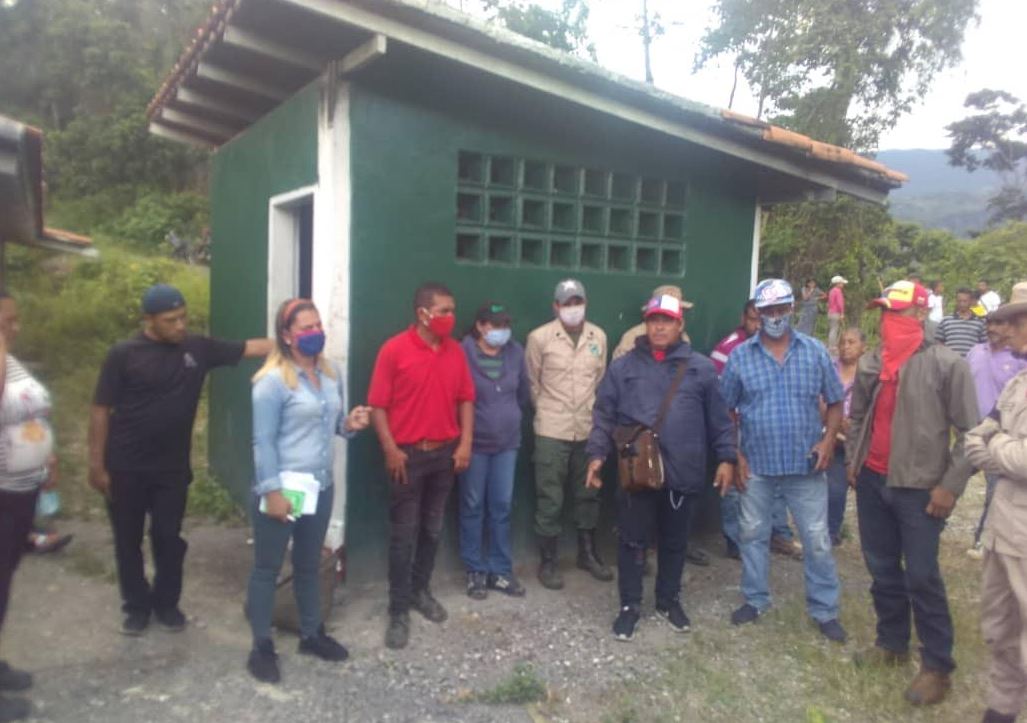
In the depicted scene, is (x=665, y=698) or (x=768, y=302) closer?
(x=665, y=698)

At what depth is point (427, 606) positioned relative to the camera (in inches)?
189

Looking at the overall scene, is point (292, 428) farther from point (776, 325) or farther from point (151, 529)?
point (776, 325)

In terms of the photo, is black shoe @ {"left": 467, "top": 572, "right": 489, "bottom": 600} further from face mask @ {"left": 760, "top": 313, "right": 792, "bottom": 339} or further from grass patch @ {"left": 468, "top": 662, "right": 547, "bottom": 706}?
face mask @ {"left": 760, "top": 313, "right": 792, "bottom": 339}

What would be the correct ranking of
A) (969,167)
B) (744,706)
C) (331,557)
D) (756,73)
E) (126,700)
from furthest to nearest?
(969,167)
(756,73)
(331,557)
(744,706)
(126,700)

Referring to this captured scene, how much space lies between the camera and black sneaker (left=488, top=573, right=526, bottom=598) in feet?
17.1

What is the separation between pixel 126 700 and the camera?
3799 mm

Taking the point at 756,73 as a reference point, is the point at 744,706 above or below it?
below

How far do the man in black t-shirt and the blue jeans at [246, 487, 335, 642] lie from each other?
24.4 inches

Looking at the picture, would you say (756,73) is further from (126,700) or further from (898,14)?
(126,700)

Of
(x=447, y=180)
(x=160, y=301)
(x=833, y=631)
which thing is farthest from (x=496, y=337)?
(x=833, y=631)

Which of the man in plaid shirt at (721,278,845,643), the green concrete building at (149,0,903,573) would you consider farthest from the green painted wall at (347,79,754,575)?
the man in plaid shirt at (721,278,845,643)

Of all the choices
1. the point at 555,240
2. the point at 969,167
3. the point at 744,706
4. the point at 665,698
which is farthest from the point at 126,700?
the point at 969,167

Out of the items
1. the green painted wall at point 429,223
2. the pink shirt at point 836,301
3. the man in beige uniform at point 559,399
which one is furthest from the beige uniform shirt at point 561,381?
the pink shirt at point 836,301

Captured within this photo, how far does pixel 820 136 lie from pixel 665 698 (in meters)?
16.2
